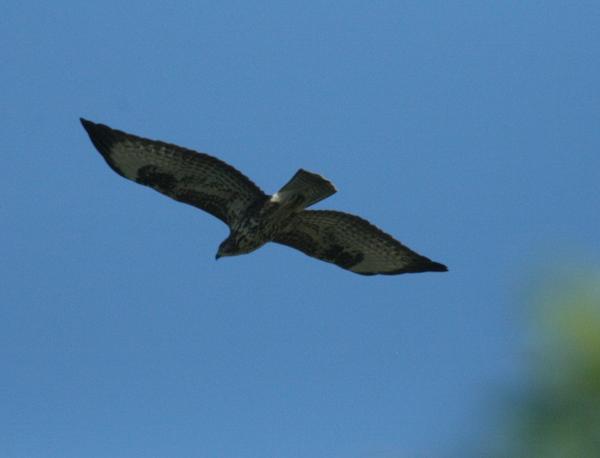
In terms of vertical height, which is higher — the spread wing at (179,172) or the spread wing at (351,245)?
the spread wing at (179,172)

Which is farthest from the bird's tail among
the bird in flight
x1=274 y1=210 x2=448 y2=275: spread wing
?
x1=274 y1=210 x2=448 y2=275: spread wing

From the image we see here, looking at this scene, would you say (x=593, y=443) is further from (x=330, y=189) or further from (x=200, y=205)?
(x=200, y=205)

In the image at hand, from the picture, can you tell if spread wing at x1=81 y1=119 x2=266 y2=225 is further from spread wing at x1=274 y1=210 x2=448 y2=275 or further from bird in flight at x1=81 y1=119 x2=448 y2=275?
spread wing at x1=274 y1=210 x2=448 y2=275

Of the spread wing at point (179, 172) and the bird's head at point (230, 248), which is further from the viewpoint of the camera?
the bird's head at point (230, 248)

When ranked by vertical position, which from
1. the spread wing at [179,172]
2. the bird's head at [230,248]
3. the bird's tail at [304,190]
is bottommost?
the bird's head at [230,248]

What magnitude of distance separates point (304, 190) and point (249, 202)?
895 millimetres

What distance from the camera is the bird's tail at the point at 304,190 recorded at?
10.9 m

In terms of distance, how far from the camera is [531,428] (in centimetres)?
541

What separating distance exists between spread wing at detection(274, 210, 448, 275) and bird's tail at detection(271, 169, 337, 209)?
789 millimetres

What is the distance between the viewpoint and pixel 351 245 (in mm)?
12719

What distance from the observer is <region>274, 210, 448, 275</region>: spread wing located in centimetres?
1236

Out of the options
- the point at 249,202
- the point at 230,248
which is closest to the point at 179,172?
the point at 249,202

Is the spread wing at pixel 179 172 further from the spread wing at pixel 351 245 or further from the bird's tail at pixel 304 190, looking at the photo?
the spread wing at pixel 351 245

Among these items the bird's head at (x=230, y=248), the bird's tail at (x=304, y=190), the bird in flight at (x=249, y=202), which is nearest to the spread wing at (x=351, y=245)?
the bird in flight at (x=249, y=202)
